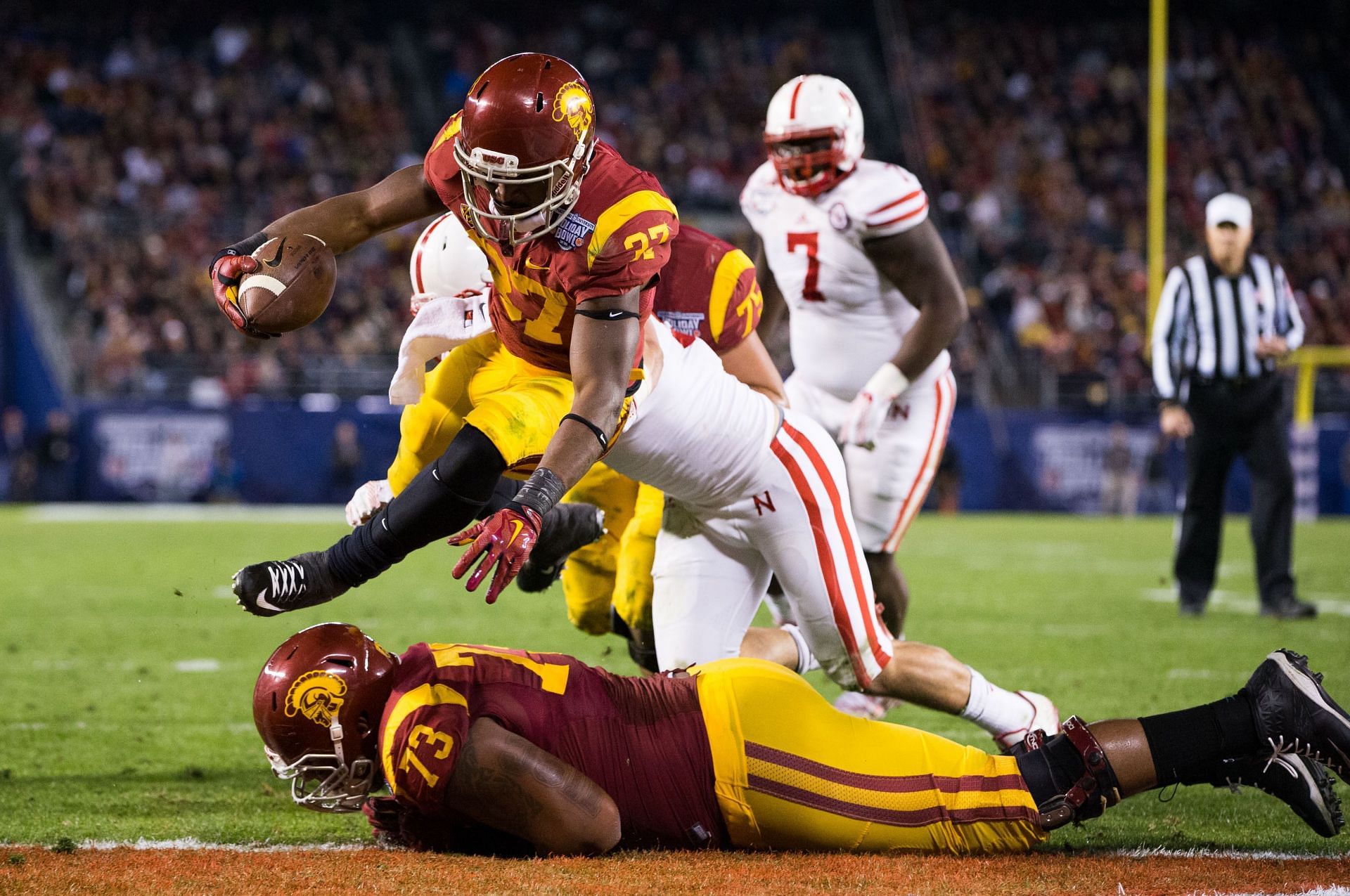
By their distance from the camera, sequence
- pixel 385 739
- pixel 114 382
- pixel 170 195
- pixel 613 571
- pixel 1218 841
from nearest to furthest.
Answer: pixel 385 739, pixel 1218 841, pixel 613 571, pixel 114 382, pixel 170 195

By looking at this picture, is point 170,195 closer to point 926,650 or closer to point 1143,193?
point 1143,193

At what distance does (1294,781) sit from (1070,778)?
17.9 inches

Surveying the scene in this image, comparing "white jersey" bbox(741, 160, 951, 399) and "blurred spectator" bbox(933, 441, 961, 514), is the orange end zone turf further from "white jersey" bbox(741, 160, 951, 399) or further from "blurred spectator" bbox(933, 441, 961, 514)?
"blurred spectator" bbox(933, 441, 961, 514)

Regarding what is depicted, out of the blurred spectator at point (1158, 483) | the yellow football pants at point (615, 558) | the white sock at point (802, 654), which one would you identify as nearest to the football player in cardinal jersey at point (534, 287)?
the yellow football pants at point (615, 558)

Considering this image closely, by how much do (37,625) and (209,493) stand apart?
9.98 metres

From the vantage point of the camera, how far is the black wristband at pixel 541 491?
2.82 meters

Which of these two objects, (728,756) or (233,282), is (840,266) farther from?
(728,756)

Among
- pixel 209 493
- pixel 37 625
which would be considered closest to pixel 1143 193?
pixel 209 493

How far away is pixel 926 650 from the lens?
381 centimetres

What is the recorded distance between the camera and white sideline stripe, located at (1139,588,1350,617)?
7551 mm

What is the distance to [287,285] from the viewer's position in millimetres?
3316

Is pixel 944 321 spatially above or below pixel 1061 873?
above

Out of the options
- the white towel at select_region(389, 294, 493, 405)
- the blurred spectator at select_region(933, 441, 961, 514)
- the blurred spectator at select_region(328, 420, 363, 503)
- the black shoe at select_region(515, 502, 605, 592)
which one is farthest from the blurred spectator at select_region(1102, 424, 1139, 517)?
the white towel at select_region(389, 294, 493, 405)

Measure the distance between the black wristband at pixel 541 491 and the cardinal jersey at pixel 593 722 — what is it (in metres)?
0.36
